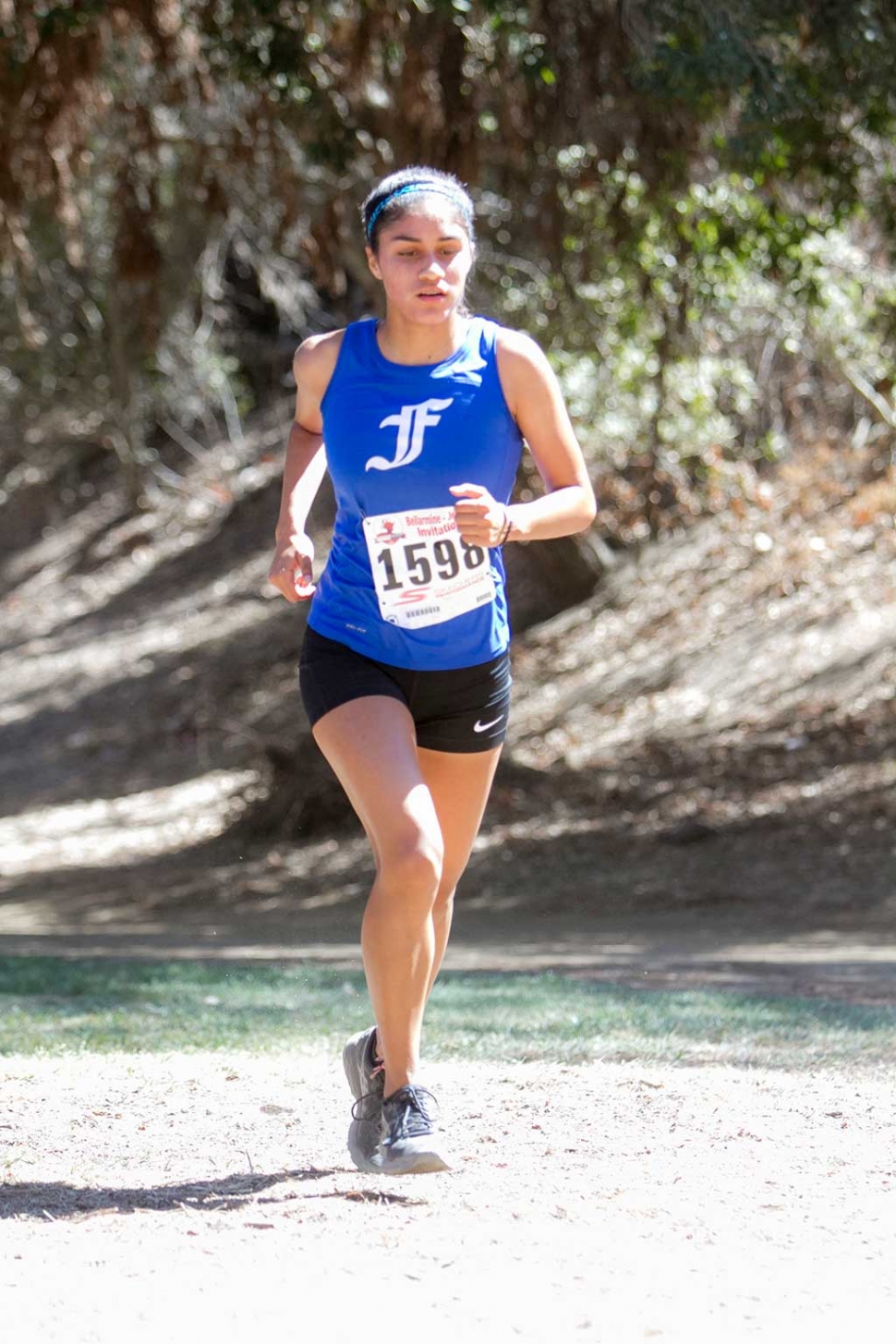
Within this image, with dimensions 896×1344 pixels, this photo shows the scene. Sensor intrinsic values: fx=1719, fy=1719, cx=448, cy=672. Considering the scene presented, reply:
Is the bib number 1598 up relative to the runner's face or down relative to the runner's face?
down

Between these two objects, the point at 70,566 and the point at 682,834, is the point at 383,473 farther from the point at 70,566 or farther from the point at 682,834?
the point at 70,566

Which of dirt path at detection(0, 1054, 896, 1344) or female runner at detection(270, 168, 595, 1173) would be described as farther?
female runner at detection(270, 168, 595, 1173)

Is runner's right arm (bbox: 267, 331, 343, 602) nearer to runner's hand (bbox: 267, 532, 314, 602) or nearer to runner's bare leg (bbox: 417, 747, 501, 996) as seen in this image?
runner's hand (bbox: 267, 532, 314, 602)

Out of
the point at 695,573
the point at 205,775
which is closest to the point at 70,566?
the point at 205,775

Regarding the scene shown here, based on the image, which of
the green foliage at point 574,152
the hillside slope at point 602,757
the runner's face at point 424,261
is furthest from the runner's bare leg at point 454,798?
the hillside slope at point 602,757

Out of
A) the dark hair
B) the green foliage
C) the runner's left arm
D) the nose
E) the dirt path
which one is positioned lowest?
the dirt path

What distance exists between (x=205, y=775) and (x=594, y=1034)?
1328cm

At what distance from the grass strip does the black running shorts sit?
158 centimetres

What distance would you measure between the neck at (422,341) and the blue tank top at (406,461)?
0.07ft

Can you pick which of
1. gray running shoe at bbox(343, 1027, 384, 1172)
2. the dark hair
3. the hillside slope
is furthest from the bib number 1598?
the hillside slope

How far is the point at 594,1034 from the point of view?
586cm

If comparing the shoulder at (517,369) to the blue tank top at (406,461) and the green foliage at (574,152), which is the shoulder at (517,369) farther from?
the green foliage at (574,152)

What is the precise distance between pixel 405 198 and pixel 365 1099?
2109mm

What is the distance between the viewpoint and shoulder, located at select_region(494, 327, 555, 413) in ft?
13.3
